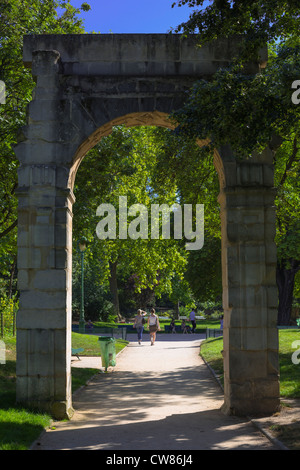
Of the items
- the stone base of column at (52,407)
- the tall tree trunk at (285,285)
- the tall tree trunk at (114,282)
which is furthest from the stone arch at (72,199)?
the tall tree trunk at (114,282)

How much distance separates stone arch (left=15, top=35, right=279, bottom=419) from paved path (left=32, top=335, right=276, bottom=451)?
736mm

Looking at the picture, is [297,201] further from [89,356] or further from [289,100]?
[289,100]

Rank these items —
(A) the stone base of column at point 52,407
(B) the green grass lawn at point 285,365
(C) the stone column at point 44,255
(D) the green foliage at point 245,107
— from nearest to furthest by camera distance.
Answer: (D) the green foliage at point 245,107 → (A) the stone base of column at point 52,407 → (C) the stone column at point 44,255 → (B) the green grass lawn at point 285,365

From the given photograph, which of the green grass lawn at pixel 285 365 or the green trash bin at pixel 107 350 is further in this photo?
the green trash bin at pixel 107 350

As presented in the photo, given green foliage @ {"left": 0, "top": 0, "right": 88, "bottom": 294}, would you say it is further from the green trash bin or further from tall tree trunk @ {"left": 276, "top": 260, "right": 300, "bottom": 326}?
tall tree trunk @ {"left": 276, "top": 260, "right": 300, "bottom": 326}

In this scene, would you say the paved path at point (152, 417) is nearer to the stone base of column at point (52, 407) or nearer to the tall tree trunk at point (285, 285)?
the stone base of column at point (52, 407)

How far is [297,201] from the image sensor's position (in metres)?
20.3

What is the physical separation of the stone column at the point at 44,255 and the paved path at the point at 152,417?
2.99 ft

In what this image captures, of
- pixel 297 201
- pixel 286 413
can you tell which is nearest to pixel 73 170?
pixel 286 413

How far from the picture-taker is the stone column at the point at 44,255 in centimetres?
970

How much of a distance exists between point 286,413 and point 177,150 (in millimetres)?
7789

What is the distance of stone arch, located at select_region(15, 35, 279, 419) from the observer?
383 inches

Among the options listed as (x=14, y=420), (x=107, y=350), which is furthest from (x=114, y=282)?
(x=14, y=420)

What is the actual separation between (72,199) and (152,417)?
4319mm
